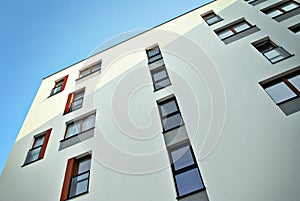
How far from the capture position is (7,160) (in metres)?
11.4

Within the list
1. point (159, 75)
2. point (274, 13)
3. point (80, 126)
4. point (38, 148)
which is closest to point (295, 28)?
point (274, 13)

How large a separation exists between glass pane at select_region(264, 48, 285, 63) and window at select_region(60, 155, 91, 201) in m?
9.04

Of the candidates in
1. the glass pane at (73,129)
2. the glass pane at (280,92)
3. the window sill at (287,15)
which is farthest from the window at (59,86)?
the window sill at (287,15)

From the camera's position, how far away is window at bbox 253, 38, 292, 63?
9.74 meters

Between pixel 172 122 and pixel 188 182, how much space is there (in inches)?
107

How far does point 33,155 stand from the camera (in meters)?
11.3

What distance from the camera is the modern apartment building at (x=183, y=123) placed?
6672 millimetres

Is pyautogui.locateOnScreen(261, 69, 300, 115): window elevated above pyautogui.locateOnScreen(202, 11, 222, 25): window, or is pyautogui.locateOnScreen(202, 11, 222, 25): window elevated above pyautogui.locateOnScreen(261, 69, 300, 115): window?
pyautogui.locateOnScreen(202, 11, 222, 25): window

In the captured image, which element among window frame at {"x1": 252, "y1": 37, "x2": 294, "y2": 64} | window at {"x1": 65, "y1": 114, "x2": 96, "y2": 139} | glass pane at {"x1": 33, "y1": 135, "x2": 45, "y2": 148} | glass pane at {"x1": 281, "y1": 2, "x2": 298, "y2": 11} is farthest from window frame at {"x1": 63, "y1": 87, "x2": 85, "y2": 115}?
glass pane at {"x1": 281, "y1": 2, "x2": 298, "y2": 11}

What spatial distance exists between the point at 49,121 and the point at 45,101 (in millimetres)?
2630

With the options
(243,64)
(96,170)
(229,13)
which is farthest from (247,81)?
(229,13)

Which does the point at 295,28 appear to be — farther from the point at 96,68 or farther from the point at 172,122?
the point at 96,68

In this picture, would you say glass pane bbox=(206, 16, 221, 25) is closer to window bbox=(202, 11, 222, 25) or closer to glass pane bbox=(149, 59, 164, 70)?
window bbox=(202, 11, 222, 25)

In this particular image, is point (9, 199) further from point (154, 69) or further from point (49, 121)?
point (154, 69)
